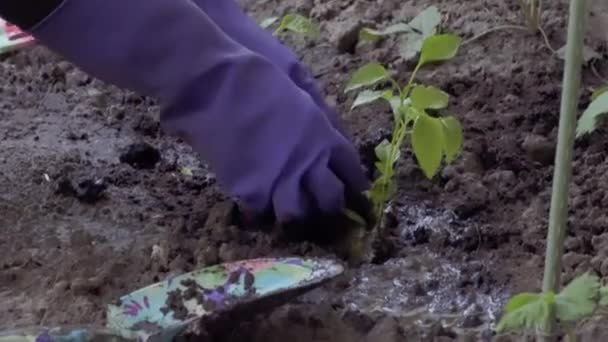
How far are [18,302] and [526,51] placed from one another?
80 centimetres

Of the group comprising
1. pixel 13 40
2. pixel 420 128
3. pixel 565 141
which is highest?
pixel 565 141

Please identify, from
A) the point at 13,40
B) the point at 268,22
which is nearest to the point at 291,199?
the point at 268,22

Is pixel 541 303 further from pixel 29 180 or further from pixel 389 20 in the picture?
pixel 389 20

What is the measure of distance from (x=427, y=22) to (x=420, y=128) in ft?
1.26

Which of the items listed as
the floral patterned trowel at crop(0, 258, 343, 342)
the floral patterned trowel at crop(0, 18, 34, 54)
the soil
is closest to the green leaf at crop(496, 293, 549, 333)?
the soil

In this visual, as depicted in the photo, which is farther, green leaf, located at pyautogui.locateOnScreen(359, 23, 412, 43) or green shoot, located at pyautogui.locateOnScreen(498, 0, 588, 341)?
green leaf, located at pyautogui.locateOnScreen(359, 23, 412, 43)

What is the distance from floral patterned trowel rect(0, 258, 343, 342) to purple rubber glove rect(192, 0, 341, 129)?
0.27 meters

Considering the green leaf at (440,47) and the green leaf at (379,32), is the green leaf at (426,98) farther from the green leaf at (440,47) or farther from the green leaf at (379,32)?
the green leaf at (379,32)

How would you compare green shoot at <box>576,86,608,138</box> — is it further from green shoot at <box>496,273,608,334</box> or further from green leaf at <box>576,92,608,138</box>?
green shoot at <box>496,273,608,334</box>

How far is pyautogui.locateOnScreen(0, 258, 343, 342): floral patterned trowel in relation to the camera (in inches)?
46.6

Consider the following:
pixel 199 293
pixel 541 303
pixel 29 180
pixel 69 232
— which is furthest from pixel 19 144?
pixel 541 303

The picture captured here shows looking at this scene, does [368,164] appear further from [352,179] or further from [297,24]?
[297,24]

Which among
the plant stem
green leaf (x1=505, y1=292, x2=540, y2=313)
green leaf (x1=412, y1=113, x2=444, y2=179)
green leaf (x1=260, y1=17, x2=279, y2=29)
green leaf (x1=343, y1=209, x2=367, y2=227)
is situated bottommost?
green leaf (x1=343, y1=209, x2=367, y2=227)

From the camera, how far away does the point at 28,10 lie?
135 centimetres
